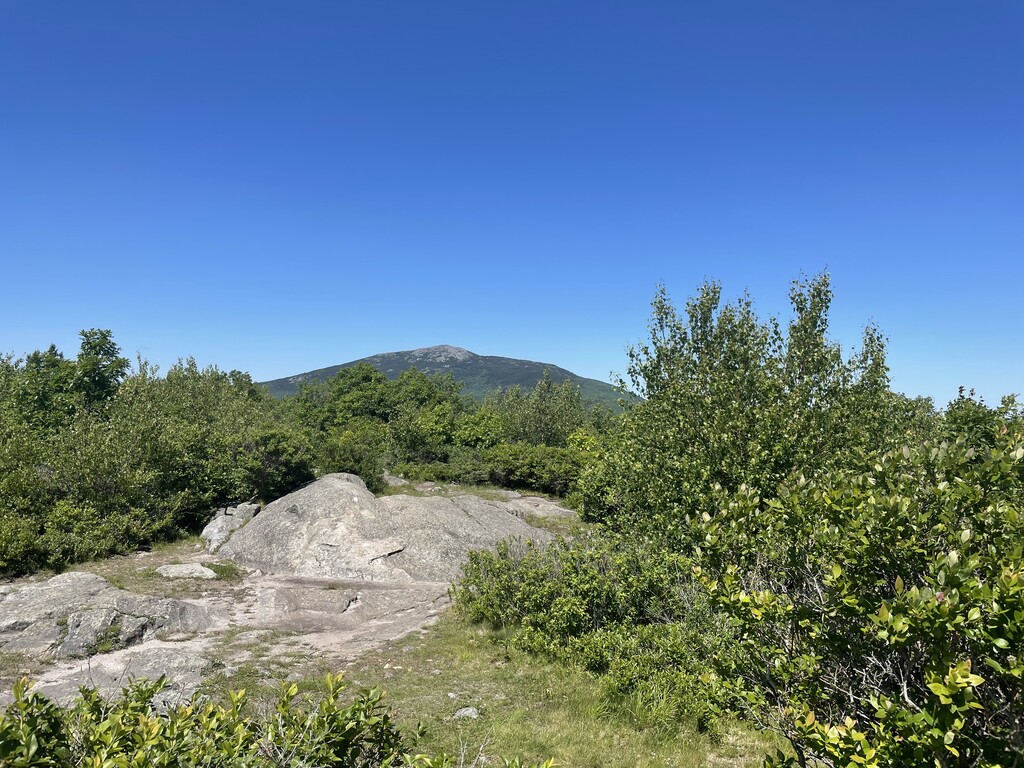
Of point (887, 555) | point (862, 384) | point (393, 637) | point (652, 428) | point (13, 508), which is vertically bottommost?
point (393, 637)

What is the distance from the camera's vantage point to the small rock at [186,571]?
20641mm

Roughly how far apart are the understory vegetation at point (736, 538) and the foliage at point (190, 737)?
2.2 inches

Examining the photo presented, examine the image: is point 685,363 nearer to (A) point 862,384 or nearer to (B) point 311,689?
(A) point 862,384

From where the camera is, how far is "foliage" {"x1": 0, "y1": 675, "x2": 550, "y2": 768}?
12.2ft

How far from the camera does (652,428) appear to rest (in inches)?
727

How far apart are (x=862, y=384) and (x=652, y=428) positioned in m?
7.16

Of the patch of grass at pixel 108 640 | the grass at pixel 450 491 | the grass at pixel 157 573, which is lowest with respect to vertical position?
the grass at pixel 157 573

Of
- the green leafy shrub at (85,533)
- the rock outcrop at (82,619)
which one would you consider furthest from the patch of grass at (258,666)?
the green leafy shrub at (85,533)

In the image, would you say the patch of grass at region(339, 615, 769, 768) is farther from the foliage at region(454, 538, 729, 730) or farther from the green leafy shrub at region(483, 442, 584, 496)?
the green leafy shrub at region(483, 442, 584, 496)

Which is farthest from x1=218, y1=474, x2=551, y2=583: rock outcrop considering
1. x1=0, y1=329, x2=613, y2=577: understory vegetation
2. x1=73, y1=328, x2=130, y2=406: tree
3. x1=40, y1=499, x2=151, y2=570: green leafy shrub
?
x1=73, y1=328, x2=130, y2=406: tree

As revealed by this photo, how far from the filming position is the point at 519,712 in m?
10.2

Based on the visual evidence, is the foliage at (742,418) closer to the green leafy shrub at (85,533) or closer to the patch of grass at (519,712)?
the patch of grass at (519,712)

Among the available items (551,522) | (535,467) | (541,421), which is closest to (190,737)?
(551,522)

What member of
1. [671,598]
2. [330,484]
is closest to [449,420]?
[330,484]
